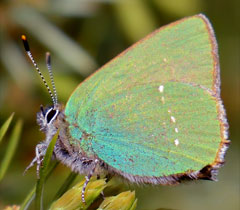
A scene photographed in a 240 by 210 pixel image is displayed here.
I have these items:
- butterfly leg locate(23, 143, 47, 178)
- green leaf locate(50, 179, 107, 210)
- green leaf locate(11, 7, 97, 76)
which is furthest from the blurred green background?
green leaf locate(50, 179, 107, 210)

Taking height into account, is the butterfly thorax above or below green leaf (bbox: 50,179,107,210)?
above

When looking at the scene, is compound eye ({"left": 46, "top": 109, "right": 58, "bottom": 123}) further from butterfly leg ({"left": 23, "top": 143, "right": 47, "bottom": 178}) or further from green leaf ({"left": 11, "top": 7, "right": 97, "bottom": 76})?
green leaf ({"left": 11, "top": 7, "right": 97, "bottom": 76})

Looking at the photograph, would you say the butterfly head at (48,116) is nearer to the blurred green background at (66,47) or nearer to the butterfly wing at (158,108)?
the butterfly wing at (158,108)

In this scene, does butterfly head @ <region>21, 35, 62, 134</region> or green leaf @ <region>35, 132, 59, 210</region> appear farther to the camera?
butterfly head @ <region>21, 35, 62, 134</region>

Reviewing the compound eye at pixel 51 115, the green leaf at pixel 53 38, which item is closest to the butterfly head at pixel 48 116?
the compound eye at pixel 51 115

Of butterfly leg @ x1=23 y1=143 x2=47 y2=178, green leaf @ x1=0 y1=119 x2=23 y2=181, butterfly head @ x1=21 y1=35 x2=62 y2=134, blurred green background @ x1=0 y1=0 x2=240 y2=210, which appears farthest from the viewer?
blurred green background @ x1=0 y1=0 x2=240 y2=210

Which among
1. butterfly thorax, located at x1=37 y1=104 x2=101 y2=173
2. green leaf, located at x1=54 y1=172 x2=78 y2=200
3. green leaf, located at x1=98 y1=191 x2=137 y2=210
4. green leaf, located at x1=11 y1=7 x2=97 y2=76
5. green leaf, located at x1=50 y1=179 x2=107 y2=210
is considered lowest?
green leaf, located at x1=98 y1=191 x2=137 y2=210
